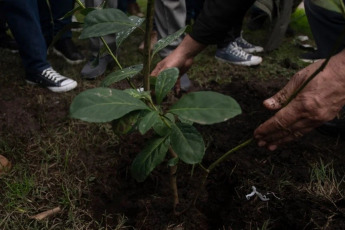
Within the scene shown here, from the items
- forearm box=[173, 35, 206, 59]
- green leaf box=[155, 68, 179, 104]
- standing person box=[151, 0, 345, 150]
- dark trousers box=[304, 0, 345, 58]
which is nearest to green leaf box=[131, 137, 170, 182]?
green leaf box=[155, 68, 179, 104]

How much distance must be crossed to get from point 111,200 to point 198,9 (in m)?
2.23

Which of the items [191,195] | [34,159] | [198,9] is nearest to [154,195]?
[191,195]

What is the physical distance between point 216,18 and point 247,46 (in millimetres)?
1444

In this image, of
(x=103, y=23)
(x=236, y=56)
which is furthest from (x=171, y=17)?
(x=103, y=23)

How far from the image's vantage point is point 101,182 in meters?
1.42

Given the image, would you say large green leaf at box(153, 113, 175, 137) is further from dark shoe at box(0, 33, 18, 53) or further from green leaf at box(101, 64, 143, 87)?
dark shoe at box(0, 33, 18, 53)

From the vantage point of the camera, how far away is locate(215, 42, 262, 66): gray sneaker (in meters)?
2.55

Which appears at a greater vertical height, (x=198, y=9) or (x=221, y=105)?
(x=221, y=105)

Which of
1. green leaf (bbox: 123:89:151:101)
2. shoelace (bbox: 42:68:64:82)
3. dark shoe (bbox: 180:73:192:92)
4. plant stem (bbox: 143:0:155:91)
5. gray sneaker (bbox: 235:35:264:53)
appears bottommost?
shoelace (bbox: 42:68:64:82)

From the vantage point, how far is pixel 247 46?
2.89 metres

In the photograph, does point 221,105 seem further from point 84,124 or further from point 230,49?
point 230,49

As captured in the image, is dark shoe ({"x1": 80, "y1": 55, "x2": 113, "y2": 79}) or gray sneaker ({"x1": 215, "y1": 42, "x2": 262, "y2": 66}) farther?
gray sneaker ({"x1": 215, "y1": 42, "x2": 262, "y2": 66})

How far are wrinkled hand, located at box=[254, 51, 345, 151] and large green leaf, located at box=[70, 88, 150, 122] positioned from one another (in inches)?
21.8

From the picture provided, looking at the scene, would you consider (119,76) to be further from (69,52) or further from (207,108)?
(69,52)
